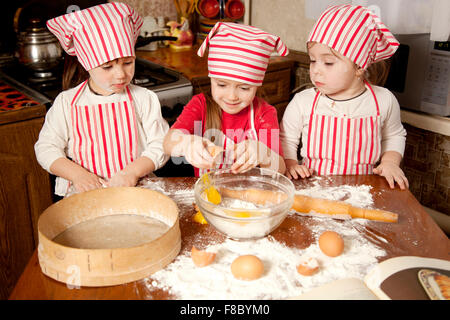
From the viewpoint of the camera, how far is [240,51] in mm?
1240

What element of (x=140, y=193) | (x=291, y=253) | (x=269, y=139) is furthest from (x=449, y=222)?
(x=140, y=193)

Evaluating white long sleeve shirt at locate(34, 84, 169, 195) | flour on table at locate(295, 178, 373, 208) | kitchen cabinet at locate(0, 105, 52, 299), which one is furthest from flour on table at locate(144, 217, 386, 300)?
kitchen cabinet at locate(0, 105, 52, 299)

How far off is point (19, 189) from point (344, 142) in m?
1.27

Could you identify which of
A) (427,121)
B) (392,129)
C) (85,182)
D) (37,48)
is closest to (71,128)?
(85,182)

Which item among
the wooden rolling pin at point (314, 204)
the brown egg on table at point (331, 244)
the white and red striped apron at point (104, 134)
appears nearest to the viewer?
the brown egg on table at point (331, 244)

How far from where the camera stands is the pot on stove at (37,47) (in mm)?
Result: 1856

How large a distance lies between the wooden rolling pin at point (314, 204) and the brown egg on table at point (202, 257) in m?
0.25

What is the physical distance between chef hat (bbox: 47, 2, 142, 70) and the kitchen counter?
1.43 m

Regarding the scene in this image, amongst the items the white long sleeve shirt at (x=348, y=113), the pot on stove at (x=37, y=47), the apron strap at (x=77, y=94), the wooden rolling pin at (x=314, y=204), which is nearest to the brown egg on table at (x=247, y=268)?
the wooden rolling pin at (x=314, y=204)

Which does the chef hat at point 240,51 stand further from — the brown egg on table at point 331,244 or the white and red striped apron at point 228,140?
the brown egg on table at point 331,244

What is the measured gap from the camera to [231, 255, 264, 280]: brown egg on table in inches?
31.9

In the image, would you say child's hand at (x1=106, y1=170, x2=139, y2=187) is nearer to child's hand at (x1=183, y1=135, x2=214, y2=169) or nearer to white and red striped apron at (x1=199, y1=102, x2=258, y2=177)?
child's hand at (x1=183, y1=135, x2=214, y2=169)

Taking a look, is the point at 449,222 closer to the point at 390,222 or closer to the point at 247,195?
the point at 390,222
